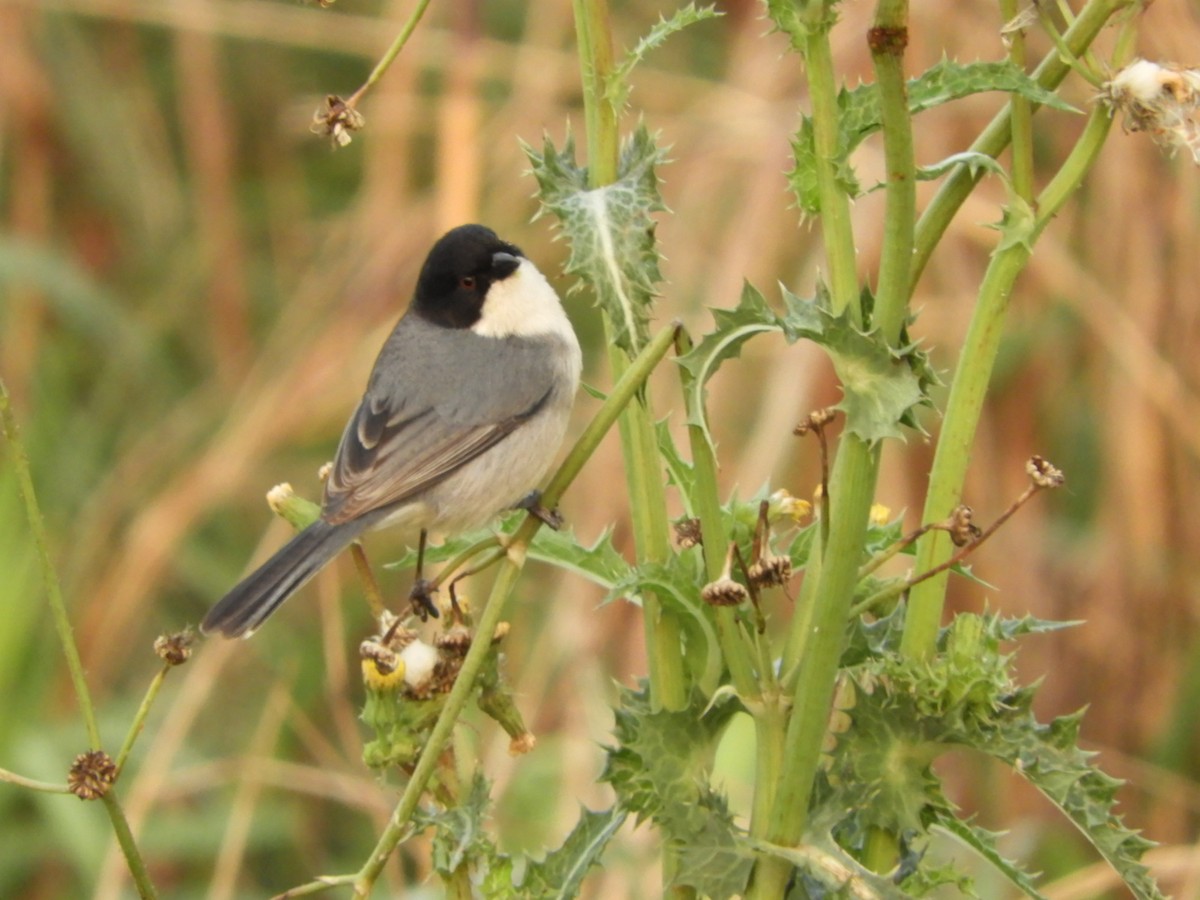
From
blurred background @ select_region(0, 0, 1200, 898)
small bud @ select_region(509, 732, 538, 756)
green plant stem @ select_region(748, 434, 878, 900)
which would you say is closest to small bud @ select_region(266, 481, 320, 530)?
small bud @ select_region(509, 732, 538, 756)

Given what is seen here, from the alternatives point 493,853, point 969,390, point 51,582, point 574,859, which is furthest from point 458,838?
point 969,390

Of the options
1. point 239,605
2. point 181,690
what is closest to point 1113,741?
point 181,690

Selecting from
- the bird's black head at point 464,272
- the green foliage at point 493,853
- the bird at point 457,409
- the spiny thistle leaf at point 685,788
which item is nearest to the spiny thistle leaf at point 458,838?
the green foliage at point 493,853

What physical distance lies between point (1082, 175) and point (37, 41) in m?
4.96

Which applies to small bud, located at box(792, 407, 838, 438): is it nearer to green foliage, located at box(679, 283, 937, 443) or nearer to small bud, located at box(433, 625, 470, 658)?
green foliage, located at box(679, 283, 937, 443)

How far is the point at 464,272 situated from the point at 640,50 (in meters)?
2.03

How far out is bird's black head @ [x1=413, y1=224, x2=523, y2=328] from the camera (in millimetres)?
3570

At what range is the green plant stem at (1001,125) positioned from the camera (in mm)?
1514

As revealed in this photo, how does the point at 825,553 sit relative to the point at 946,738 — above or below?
above

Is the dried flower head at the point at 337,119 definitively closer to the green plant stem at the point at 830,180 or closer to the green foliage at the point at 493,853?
the green plant stem at the point at 830,180

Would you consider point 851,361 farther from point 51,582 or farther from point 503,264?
point 503,264

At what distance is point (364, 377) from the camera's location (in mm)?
5082

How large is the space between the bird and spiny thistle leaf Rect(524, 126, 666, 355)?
1.27 m

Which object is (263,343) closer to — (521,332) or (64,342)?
(64,342)
